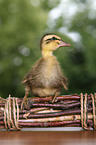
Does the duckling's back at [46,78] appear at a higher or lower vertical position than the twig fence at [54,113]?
higher

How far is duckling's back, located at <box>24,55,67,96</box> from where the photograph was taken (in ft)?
1.37

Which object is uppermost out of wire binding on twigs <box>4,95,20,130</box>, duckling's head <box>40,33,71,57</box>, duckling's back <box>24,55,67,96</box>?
duckling's head <box>40,33,71,57</box>

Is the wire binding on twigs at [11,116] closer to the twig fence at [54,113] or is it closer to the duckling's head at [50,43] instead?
the twig fence at [54,113]

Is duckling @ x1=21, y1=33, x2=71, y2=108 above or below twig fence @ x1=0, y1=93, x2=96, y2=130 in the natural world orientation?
above

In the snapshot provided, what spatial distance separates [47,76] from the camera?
1.38 ft

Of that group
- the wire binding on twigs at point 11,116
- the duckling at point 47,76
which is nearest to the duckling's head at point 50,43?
the duckling at point 47,76

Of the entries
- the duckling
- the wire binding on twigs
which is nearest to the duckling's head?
the duckling

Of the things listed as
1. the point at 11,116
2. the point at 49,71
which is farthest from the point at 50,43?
the point at 11,116

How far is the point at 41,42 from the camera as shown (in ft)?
1.47

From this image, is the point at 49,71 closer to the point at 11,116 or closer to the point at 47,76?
the point at 47,76

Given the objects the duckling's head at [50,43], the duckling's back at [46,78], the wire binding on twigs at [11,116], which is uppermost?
the duckling's head at [50,43]

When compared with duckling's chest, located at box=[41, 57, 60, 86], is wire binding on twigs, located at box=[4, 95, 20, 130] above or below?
below

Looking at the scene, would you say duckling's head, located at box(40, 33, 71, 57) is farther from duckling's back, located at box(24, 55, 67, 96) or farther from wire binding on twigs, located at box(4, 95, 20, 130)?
wire binding on twigs, located at box(4, 95, 20, 130)

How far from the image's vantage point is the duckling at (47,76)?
419 mm
